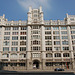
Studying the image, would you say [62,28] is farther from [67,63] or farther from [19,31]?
[19,31]

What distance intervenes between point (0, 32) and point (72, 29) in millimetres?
48459

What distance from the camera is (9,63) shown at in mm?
61344

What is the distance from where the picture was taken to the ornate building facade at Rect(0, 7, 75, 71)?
60.5m

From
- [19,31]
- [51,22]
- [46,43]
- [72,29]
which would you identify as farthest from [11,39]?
[72,29]

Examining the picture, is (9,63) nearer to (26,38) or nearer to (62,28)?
(26,38)

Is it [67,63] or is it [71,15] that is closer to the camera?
[67,63]

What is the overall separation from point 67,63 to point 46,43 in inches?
697

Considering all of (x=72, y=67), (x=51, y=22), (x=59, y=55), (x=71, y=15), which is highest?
(x=71, y=15)

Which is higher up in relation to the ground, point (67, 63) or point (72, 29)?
point (72, 29)

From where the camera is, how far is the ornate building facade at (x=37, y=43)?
2381 inches

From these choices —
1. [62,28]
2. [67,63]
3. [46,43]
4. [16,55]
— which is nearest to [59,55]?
[67,63]

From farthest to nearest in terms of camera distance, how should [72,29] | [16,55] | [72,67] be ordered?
[72,29] < [16,55] < [72,67]

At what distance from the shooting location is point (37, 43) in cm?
6362

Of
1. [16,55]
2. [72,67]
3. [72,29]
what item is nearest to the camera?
[72,67]
